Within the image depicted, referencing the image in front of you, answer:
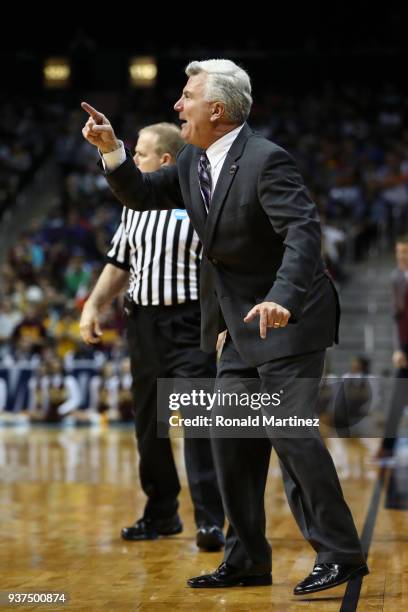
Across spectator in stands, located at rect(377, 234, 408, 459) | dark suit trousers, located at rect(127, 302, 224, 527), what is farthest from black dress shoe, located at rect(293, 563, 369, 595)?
spectator in stands, located at rect(377, 234, 408, 459)

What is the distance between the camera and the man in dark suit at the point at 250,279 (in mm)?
3539

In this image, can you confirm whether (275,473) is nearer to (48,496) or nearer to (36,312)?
(48,496)

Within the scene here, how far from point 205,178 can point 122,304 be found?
2278mm

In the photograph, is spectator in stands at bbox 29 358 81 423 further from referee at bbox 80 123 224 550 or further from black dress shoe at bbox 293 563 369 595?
black dress shoe at bbox 293 563 369 595

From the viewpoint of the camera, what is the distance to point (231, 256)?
3.69m

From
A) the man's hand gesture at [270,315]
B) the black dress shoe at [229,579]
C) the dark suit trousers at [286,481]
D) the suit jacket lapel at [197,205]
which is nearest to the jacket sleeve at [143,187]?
the suit jacket lapel at [197,205]

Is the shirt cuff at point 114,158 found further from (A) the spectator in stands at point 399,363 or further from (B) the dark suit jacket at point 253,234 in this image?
(A) the spectator in stands at point 399,363

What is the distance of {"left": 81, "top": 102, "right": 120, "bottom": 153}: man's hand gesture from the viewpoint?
3504mm

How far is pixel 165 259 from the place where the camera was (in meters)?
4.96

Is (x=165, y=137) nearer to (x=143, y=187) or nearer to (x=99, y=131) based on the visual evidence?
(x=143, y=187)

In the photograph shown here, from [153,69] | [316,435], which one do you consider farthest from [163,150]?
[153,69]

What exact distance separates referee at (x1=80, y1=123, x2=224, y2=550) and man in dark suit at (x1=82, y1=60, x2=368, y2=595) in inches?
39.8

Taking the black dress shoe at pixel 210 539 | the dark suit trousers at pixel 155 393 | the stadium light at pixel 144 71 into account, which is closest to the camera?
the black dress shoe at pixel 210 539

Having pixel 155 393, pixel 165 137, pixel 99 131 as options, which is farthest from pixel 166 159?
pixel 99 131
